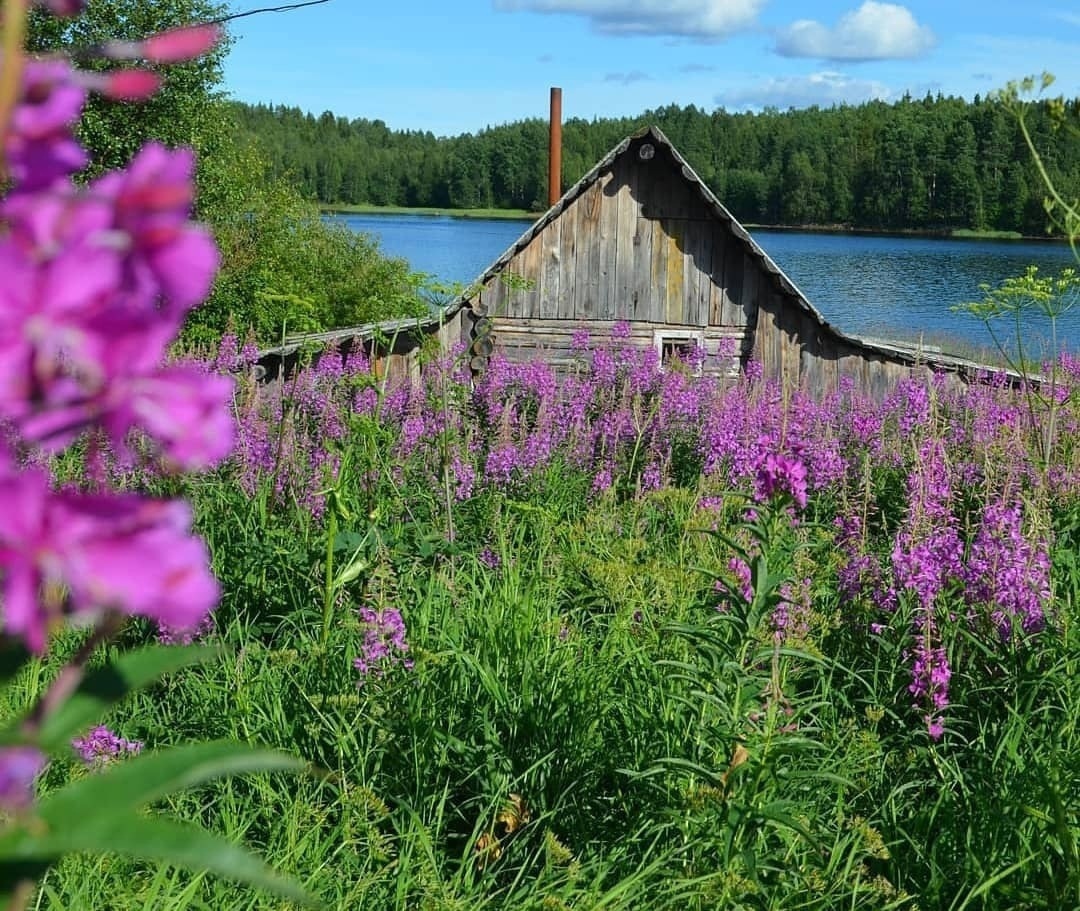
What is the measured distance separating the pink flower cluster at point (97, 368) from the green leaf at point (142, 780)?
0.15 meters

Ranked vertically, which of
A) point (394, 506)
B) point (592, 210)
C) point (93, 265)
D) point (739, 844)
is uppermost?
point (592, 210)

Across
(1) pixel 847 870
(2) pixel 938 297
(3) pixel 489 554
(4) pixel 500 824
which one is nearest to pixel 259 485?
(3) pixel 489 554

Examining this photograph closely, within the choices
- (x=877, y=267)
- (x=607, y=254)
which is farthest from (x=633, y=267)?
(x=877, y=267)

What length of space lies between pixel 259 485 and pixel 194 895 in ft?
12.4

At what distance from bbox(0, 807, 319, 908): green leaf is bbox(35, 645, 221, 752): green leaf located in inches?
2.4

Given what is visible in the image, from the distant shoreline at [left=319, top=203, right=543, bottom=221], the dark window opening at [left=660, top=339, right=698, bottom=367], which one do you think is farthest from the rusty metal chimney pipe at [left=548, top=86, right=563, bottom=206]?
the distant shoreline at [left=319, top=203, right=543, bottom=221]

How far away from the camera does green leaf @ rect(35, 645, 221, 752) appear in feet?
2.61

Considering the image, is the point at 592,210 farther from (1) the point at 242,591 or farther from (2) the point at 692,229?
(1) the point at 242,591

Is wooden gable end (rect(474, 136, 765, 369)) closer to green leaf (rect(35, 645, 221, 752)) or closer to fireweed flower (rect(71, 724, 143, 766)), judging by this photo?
fireweed flower (rect(71, 724, 143, 766))

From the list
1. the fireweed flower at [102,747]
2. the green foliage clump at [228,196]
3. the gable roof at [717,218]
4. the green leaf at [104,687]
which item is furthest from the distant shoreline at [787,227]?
the green leaf at [104,687]

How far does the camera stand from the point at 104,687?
842 millimetres

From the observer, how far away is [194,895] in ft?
9.43

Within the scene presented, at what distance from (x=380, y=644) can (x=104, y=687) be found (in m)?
3.20

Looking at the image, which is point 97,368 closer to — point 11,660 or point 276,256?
point 11,660
